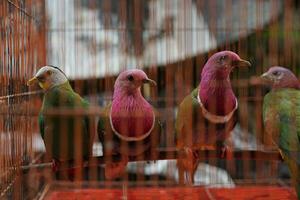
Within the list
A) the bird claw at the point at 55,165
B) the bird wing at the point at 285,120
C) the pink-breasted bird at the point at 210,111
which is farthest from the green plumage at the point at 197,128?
the bird claw at the point at 55,165

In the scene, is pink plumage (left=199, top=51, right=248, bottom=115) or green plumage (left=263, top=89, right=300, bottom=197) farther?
pink plumage (left=199, top=51, right=248, bottom=115)

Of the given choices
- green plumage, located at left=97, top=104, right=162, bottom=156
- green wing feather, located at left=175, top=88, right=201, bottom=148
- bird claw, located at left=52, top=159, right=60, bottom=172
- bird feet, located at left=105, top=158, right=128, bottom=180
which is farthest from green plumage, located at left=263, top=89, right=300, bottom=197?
bird claw, located at left=52, top=159, right=60, bottom=172

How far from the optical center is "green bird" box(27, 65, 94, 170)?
5.26 ft

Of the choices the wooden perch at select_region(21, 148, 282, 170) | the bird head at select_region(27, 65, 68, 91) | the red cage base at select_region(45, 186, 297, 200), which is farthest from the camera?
the red cage base at select_region(45, 186, 297, 200)

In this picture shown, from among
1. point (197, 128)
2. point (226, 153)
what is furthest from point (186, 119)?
point (226, 153)

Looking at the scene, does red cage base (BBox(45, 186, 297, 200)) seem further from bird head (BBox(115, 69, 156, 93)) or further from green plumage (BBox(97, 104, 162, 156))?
bird head (BBox(115, 69, 156, 93))

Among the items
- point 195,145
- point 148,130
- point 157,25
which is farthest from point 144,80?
point 157,25

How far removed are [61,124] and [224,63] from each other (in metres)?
0.50

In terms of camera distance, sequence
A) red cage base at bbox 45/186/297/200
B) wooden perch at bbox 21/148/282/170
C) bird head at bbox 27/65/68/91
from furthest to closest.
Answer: red cage base at bbox 45/186/297/200
bird head at bbox 27/65/68/91
wooden perch at bbox 21/148/282/170

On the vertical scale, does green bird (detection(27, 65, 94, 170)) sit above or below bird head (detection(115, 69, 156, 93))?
below

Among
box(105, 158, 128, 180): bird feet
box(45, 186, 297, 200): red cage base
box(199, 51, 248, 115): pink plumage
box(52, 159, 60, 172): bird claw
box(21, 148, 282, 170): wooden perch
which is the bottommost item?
box(45, 186, 297, 200): red cage base

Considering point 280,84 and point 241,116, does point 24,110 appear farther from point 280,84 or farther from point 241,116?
point 241,116

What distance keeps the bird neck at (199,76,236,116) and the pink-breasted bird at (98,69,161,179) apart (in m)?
0.16

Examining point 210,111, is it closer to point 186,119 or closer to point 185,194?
point 186,119
